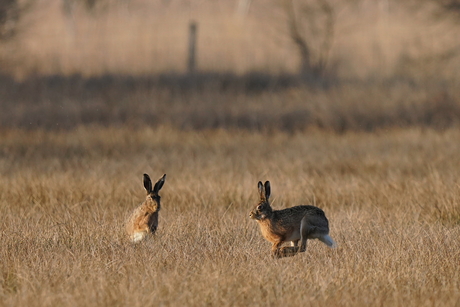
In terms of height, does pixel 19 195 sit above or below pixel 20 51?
below

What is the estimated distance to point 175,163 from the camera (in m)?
10.7

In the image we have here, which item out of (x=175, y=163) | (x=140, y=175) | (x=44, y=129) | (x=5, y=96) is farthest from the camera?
(x=5, y=96)

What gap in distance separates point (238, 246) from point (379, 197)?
8.90ft

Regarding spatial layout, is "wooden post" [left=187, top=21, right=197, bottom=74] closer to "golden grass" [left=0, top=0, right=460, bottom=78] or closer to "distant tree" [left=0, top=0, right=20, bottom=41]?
"golden grass" [left=0, top=0, right=460, bottom=78]

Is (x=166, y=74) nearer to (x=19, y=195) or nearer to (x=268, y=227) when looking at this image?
(x=19, y=195)

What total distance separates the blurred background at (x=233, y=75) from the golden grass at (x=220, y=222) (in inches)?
89.7

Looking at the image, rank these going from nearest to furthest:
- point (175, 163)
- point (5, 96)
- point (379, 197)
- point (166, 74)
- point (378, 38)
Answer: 1. point (379, 197)
2. point (175, 163)
3. point (5, 96)
4. point (166, 74)
5. point (378, 38)

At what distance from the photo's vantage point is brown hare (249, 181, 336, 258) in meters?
5.48

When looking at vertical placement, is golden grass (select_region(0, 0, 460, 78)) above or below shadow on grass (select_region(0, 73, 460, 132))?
above

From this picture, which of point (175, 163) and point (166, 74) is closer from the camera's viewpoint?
point (175, 163)

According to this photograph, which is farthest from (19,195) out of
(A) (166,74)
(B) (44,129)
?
(A) (166,74)

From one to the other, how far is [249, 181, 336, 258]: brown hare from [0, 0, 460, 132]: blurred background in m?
9.05

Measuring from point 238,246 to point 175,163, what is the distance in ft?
15.8

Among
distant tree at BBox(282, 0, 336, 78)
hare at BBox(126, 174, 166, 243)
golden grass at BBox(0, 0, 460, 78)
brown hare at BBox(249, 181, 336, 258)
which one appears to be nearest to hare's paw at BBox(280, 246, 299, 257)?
brown hare at BBox(249, 181, 336, 258)
